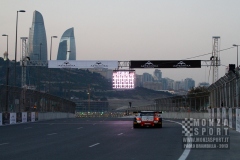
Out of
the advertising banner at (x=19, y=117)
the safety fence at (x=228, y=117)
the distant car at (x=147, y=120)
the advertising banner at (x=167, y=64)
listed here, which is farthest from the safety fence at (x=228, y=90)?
the advertising banner at (x=19, y=117)

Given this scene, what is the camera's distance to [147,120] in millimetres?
42406

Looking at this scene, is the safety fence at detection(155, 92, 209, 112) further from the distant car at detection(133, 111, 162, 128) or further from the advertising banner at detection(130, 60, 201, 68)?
the distant car at detection(133, 111, 162, 128)

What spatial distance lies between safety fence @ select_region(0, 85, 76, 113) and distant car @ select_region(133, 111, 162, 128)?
1471cm

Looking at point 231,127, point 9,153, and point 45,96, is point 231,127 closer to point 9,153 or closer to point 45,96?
point 9,153

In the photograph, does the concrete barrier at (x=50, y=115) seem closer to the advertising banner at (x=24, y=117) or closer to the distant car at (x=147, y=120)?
the advertising banner at (x=24, y=117)

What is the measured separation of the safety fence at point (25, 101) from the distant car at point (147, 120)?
48.3 ft

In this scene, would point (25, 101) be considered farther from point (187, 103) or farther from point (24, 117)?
point (187, 103)

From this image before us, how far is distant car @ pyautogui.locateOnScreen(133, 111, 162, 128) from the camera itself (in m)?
42.1

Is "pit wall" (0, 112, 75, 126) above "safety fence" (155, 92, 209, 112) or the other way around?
the other way around

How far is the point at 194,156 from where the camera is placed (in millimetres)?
19250

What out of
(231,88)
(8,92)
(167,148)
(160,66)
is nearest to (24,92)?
(8,92)

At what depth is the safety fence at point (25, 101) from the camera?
52.2 meters

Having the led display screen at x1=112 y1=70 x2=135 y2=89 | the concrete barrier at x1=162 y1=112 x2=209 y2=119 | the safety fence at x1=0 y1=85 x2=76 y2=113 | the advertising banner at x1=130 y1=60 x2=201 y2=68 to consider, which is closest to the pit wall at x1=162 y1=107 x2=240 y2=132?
the concrete barrier at x1=162 y1=112 x2=209 y2=119

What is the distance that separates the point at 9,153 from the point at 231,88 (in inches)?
868
